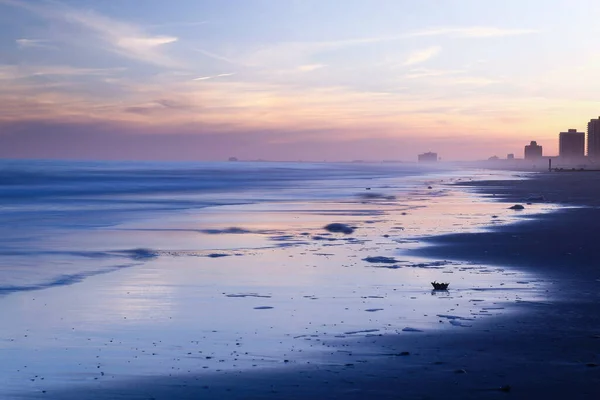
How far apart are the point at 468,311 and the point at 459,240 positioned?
11169 mm

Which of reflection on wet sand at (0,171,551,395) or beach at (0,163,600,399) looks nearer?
beach at (0,163,600,399)

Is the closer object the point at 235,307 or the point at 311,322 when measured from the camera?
the point at 311,322

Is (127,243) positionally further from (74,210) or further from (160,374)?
(74,210)

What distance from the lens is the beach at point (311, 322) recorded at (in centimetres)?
799

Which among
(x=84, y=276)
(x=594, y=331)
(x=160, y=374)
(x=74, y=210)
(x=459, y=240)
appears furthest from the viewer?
(x=74, y=210)

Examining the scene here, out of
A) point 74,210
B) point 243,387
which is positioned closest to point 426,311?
point 243,387

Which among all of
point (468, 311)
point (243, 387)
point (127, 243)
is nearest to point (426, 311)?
point (468, 311)

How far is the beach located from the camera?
799cm

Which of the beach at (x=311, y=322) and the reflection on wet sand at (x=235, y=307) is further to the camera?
the reflection on wet sand at (x=235, y=307)

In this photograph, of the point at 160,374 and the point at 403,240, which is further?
the point at 403,240

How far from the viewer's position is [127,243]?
23.0 metres

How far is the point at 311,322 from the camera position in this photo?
36.2 feet

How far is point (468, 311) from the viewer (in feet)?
38.5

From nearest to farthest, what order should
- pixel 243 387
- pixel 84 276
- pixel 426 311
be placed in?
pixel 243 387 < pixel 426 311 < pixel 84 276
